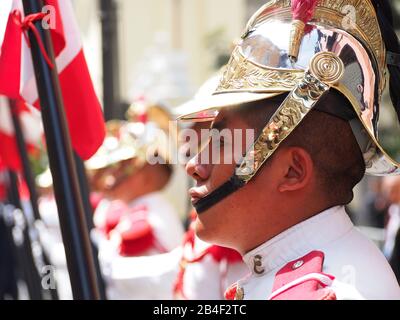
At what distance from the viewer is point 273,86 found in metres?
2.46

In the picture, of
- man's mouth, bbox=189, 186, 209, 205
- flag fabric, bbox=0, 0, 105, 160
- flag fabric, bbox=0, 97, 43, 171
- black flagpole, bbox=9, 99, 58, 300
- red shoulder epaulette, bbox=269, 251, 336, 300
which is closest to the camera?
red shoulder epaulette, bbox=269, 251, 336, 300

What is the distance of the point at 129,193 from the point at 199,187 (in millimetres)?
4042

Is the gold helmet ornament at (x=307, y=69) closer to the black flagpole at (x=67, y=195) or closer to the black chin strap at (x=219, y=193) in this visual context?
the black chin strap at (x=219, y=193)

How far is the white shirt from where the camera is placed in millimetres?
2303

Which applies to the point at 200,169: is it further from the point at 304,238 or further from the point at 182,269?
the point at 182,269

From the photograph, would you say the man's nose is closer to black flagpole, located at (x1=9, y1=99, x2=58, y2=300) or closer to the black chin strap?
the black chin strap

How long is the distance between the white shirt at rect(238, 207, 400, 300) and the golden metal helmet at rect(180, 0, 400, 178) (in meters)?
0.19

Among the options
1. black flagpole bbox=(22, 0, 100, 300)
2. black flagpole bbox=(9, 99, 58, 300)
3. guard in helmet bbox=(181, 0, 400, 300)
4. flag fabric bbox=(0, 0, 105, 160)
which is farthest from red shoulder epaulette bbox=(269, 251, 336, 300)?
black flagpole bbox=(9, 99, 58, 300)

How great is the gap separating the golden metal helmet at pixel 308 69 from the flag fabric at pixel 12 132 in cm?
337

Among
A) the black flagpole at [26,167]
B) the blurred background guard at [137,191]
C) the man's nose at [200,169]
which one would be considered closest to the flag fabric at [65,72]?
the man's nose at [200,169]

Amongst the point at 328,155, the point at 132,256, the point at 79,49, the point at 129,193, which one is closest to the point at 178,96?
the point at 129,193

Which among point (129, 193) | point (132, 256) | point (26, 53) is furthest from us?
point (129, 193)

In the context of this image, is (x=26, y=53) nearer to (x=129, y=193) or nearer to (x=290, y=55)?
(x=290, y=55)

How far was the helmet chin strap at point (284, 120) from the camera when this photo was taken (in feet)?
7.97
